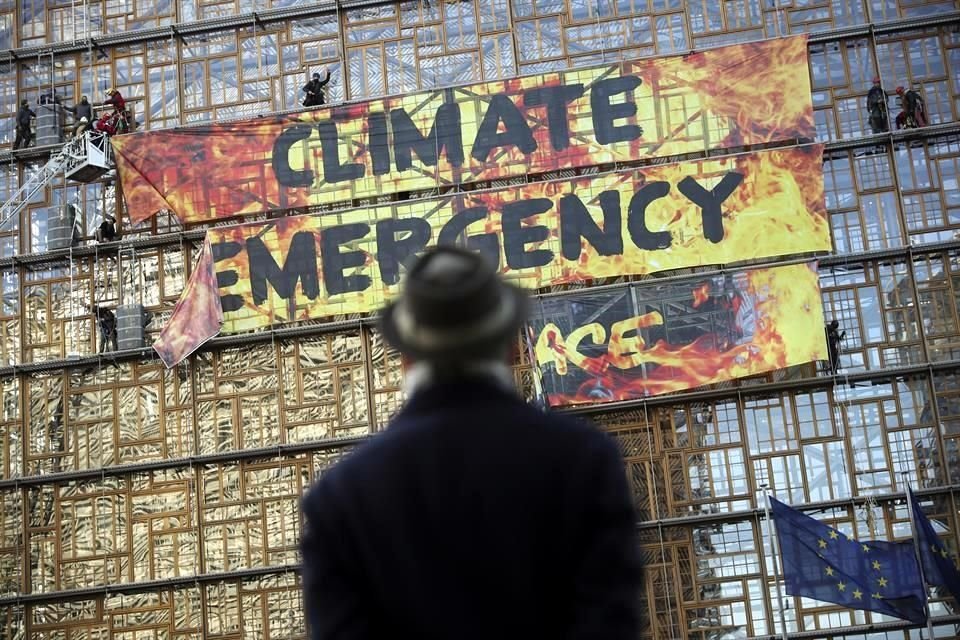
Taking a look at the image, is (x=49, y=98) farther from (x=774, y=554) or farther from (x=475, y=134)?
(x=774, y=554)

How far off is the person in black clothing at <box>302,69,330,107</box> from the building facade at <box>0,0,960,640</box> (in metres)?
0.33

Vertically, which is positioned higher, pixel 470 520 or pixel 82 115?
pixel 82 115

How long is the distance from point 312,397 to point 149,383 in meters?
1.95

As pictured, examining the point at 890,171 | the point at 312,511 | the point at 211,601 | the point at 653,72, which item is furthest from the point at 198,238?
the point at 312,511

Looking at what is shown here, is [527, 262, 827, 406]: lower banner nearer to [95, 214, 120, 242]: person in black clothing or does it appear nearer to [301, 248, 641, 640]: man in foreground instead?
[95, 214, 120, 242]: person in black clothing

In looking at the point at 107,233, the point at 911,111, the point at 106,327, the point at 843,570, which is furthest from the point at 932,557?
the point at 107,233

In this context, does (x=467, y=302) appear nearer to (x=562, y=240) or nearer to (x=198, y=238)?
(x=562, y=240)

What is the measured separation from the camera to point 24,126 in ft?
61.5

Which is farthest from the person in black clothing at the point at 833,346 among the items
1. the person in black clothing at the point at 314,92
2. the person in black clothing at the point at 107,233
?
the person in black clothing at the point at 107,233

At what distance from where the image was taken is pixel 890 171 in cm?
1739

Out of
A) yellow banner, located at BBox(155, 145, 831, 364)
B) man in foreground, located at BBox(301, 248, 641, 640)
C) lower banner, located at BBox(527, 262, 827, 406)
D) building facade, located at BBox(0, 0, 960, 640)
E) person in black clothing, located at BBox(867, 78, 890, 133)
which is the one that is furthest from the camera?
person in black clothing, located at BBox(867, 78, 890, 133)

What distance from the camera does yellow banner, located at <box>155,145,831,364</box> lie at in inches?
665

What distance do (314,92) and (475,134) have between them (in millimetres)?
2007

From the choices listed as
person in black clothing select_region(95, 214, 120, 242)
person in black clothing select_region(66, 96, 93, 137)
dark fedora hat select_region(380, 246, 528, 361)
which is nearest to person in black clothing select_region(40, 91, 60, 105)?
person in black clothing select_region(66, 96, 93, 137)
